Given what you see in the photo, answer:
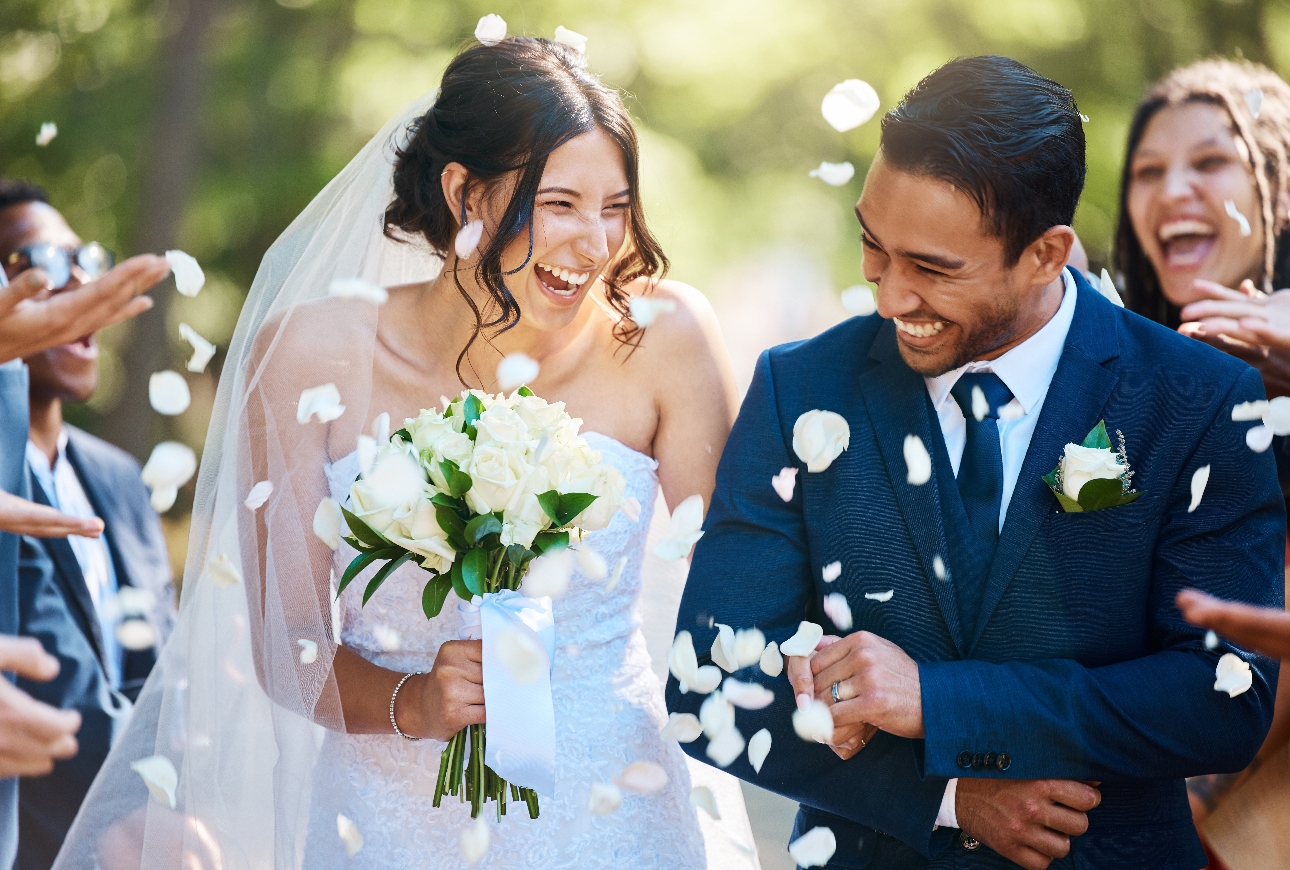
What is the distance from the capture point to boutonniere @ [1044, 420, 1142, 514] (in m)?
2.33

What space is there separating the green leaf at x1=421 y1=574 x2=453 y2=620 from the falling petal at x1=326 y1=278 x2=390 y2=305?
738 mm

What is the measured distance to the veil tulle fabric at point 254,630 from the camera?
273 centimetres

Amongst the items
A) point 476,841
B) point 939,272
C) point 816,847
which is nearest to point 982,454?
point 939,272

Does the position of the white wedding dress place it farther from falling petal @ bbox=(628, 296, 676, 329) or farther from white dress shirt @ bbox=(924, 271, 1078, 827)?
white dress shirt @ bbox=(924, 271, 1078, 827)

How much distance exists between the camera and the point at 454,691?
8.12ft

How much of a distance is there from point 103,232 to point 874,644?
951 centimetres

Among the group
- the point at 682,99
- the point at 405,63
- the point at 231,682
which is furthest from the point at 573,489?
the point at 682,99

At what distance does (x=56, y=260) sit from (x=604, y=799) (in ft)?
8.47

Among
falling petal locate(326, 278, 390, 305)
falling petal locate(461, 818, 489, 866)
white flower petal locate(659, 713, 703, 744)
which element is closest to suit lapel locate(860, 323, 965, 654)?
white flower petal locate(659, 713, 703, 744)

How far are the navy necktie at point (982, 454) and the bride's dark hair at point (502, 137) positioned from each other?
37.2 inches

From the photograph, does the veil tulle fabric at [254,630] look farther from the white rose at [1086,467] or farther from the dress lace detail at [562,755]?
the white rose at [1086,467]

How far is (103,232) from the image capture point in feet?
33.6

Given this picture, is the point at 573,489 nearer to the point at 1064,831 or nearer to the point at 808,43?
the point at 1064,831

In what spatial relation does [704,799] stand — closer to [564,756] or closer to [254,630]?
[564,756]
